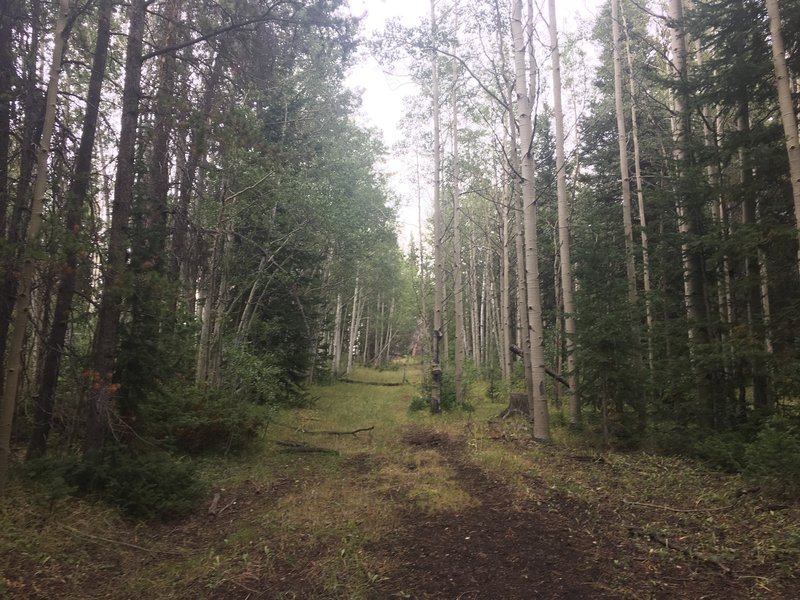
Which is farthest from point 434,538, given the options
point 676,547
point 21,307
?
point 21,307

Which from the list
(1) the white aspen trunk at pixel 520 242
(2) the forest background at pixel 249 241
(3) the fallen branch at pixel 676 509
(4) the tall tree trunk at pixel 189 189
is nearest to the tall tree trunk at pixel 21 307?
(2) the forest background at pixel 249 241

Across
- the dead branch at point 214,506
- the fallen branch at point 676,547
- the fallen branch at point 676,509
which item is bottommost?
the dead branch at point 214,506

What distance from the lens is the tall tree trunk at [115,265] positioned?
17.1 ft

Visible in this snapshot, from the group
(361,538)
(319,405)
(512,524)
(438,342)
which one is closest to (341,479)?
(361,538)

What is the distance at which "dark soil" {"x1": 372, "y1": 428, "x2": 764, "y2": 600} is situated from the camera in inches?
137

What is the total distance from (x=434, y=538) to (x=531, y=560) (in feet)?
3.29

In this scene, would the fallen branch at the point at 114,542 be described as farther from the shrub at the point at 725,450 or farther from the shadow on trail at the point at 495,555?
the shrub at the point at 725,450

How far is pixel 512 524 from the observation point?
4.84 metres

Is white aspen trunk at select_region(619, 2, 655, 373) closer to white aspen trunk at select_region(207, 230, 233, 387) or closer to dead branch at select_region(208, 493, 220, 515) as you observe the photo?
dead branch at select_region(208, 493, 220, 515)

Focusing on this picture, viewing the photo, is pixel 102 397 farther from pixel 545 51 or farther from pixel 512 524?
pixel 545 51

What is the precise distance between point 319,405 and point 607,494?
35.4ft

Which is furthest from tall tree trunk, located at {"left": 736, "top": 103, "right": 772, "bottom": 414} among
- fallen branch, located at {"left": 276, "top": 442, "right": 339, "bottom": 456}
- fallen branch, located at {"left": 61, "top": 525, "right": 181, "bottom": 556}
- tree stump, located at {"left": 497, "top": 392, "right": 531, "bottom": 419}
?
fallen branch, located at {"left": 61, "top": 525, "right": 181, "bottom": 556}

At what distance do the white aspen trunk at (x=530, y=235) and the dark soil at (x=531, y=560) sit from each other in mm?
3145

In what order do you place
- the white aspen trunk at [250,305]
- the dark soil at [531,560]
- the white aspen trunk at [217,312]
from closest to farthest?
the dark soil at [531,560]
the white aspen trunk at [217,312]
the white aspen trunk at [250,305]
